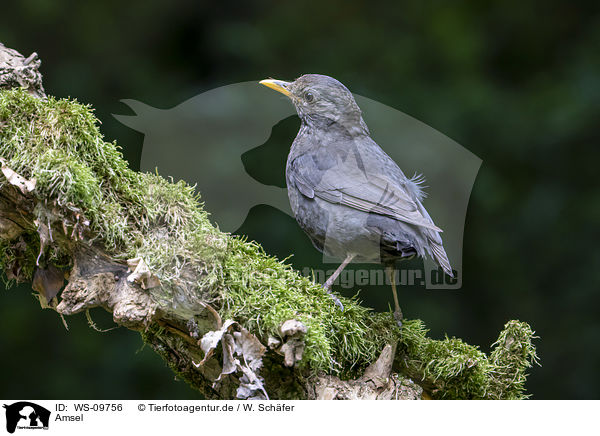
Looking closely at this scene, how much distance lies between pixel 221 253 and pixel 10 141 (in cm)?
85

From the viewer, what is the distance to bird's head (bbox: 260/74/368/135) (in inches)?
123

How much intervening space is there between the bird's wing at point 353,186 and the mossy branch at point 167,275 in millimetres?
540

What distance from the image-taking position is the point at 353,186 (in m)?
2.85

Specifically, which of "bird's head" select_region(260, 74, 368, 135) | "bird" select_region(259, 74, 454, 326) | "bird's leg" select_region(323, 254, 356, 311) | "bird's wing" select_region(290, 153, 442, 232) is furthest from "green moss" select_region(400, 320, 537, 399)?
"bird's head" select_region(260, 74, 368, 135)

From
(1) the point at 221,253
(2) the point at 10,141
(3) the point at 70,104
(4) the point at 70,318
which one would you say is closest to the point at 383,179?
(1) the point at 221,253

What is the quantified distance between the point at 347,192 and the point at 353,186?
1.7 inches

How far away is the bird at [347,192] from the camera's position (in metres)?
2.73

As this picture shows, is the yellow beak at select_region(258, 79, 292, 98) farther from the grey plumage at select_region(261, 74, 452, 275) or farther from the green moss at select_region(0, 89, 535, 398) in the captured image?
the green moss at select_region(0, 89, 535, 398)

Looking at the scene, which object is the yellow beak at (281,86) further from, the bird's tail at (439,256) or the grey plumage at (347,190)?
the bird's tail at (439,256)
